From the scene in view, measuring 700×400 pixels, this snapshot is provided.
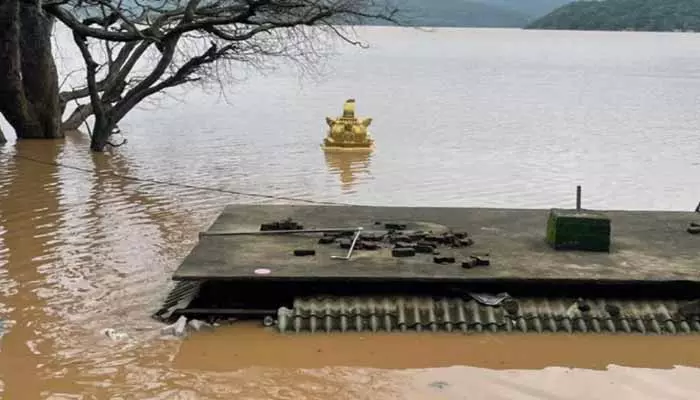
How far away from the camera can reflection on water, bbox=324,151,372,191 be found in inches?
582

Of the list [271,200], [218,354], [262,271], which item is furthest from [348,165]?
[218,354]

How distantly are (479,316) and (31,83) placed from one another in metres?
14.2

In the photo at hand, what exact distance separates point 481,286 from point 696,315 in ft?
5.24

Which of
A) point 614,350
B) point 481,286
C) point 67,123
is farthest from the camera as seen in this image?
point 67,123

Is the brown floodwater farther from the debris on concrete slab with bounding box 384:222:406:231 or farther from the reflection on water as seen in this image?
the reflection on water

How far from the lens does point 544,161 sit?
16.6 metres

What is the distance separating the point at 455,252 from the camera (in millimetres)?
7605

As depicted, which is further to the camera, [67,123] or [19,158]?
[67,123]

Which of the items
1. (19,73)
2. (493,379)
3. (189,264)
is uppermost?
(19,73)

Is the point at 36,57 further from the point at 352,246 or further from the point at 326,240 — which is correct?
the point at 352,246

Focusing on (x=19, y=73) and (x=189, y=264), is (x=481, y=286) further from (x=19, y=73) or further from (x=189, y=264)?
(x=19, y=73)

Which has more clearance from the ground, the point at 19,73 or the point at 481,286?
the point at 19,73

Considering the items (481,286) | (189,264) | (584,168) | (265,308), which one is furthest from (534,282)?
(584,168)

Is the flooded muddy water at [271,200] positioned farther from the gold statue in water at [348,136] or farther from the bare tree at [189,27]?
the bare tree at [189,27]
